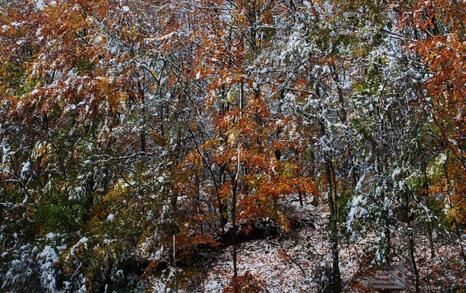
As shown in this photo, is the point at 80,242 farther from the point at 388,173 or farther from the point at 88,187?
the point at 388,173

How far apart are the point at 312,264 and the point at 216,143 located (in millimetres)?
3927

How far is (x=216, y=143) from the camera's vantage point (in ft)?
25.5

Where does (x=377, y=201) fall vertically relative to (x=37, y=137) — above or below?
below

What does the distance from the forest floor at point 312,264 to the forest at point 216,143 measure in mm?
79

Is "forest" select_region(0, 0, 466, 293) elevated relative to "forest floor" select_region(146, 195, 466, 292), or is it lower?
elevated

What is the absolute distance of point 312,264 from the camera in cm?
1002

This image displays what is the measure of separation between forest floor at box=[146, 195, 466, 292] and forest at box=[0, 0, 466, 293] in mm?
79

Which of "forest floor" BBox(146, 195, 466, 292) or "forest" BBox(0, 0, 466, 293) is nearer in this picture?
"forest" BBox(0, 0, 466, 293)

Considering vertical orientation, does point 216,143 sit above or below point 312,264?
above

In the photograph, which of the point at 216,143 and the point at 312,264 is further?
the point at 312,264

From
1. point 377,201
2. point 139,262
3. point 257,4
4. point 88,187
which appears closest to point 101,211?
point 88,187

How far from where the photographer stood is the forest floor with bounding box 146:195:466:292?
26.7 ft

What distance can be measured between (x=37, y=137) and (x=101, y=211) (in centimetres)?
178

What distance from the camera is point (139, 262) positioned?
11148mm
